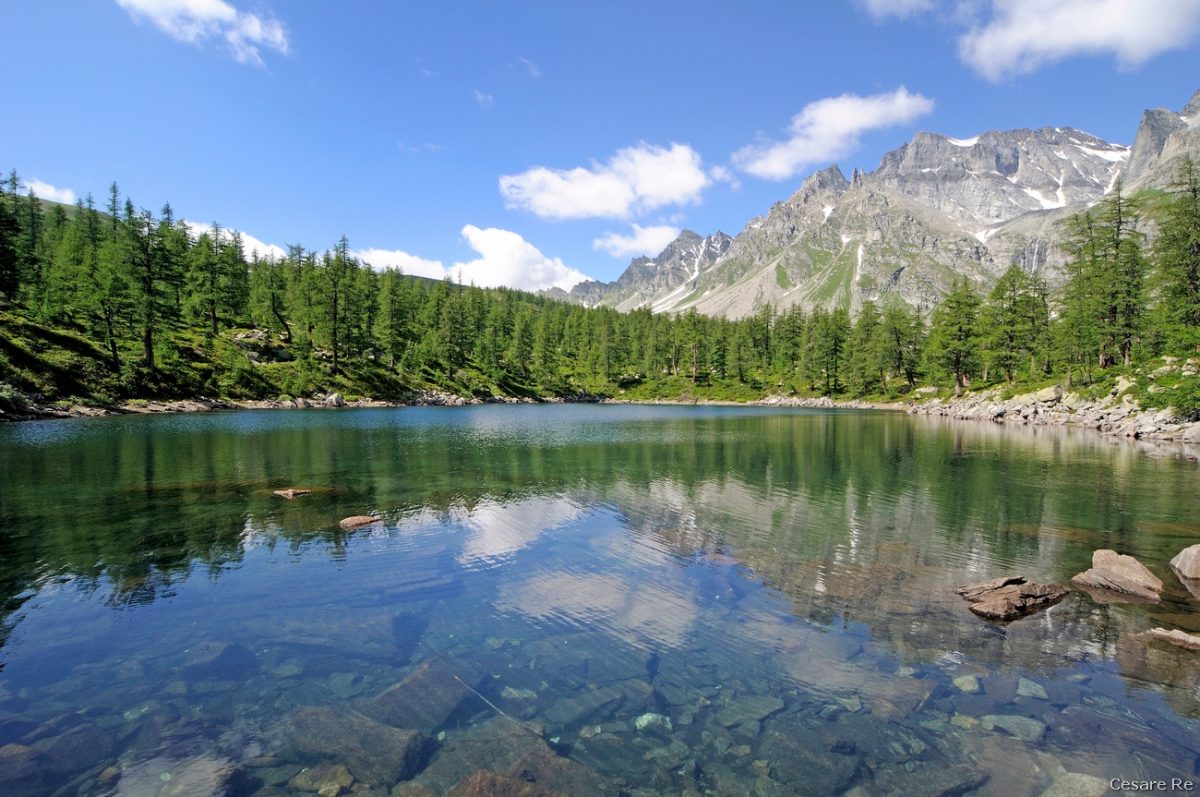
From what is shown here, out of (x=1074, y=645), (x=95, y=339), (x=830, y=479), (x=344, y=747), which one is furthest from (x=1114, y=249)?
(x=95, y=339)

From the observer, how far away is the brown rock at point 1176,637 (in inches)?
571

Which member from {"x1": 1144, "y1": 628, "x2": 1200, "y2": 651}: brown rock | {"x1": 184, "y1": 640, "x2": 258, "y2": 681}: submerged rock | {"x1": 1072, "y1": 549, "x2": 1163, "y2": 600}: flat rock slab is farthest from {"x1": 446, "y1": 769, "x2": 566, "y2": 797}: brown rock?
{"x1": 1072, "y1": 549, "x2": 1163, "y2": 600}: flat rock slab

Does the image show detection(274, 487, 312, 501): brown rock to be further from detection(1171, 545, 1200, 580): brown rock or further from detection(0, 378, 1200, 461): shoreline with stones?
detection(0, 378, 1200, 461): shoreline with stones

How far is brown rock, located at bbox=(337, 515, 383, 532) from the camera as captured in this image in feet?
85.0

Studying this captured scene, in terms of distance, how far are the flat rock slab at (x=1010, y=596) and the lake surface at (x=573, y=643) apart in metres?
0.57

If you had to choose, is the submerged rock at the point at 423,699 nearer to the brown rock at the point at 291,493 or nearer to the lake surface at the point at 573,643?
the lake surface at the point at 573,643

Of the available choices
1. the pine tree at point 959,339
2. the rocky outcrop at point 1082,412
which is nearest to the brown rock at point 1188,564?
the rocky outcrop at point 1082,412

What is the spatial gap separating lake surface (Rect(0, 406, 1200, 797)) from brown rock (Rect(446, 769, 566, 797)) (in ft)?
0.28

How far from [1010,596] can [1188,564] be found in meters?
8.17

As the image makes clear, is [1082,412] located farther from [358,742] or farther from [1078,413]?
[358,742]

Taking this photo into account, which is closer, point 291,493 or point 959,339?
point 291,493

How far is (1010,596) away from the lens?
17.6 meters

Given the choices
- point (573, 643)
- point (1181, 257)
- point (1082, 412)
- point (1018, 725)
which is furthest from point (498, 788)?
point (1082, 412)

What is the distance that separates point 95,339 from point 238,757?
9779cm
